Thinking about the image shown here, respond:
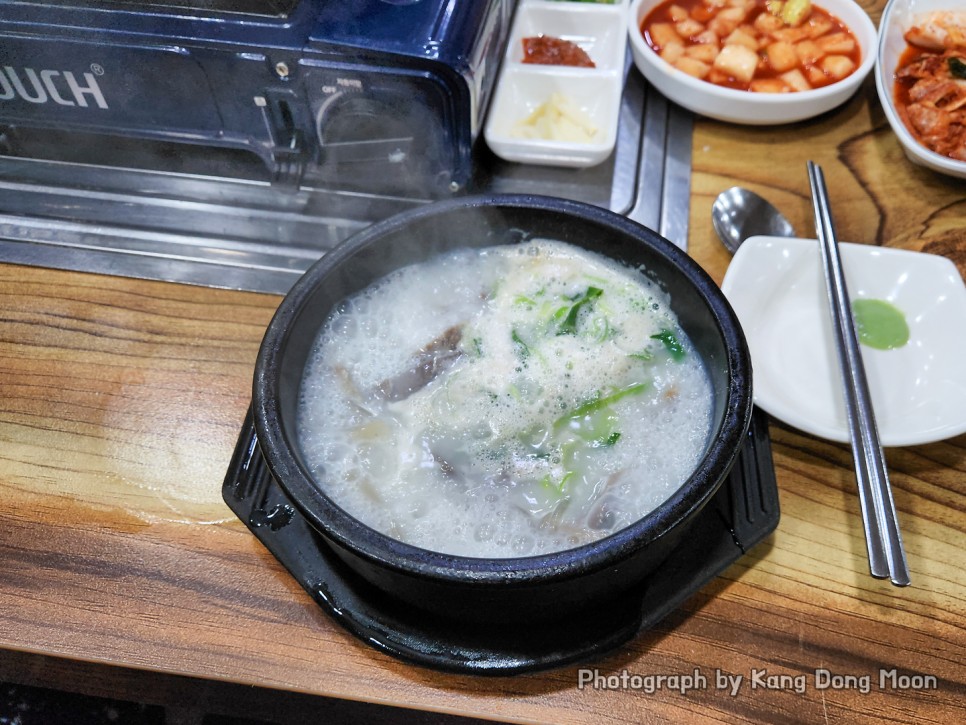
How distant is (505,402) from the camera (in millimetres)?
1312

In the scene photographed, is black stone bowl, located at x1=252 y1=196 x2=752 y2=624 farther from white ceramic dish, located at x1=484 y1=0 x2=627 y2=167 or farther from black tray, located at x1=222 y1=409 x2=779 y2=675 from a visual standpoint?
white ceramic dish, located at x1=484 y1=0 x2=627 y2=167

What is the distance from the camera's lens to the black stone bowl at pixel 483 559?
3.28 ft

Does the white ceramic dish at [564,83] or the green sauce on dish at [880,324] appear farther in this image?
the white ceramic dish at [564,83]

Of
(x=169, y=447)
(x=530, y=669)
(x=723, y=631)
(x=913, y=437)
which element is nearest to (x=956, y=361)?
(x=913, y=437)

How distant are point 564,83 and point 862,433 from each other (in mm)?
1235

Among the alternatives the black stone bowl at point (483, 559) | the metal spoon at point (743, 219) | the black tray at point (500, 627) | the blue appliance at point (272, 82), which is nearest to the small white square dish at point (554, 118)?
the blue appliance at point (272, 82)

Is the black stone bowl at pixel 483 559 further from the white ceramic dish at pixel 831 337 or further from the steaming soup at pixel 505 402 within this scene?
the white ceramic dish at pixel 831 337

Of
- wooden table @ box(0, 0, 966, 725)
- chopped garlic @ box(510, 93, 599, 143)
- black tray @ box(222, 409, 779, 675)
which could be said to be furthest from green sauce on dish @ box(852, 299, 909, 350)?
chopped garlic @ box(510, 93, 599, 143)

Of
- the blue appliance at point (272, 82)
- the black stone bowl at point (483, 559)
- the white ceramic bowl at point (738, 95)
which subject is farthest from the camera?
the white ceramic bowl at point (738, 95)

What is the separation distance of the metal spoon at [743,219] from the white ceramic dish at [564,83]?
0.31 m

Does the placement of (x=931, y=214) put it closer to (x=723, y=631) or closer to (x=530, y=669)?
(x=723, y=631)

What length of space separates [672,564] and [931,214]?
1.25 m

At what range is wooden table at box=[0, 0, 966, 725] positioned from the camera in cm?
120

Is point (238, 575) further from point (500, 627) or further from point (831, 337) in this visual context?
point (831, 337)
